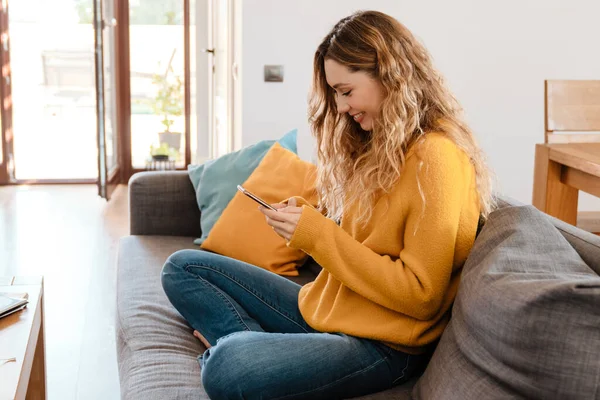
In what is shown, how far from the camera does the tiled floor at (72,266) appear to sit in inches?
105

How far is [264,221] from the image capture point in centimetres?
261

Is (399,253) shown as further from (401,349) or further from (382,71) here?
(382,71)

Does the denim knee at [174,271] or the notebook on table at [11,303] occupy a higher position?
the denim knee at [174,271]

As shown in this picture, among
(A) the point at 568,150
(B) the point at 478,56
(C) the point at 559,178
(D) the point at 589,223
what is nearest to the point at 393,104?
(A) the point at 568,150

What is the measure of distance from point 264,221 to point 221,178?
33 centimetres

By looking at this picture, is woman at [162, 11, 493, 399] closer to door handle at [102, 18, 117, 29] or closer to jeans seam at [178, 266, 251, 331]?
jeans seam at [178, 266, 251, 331]

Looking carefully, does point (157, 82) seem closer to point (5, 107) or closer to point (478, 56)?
point (5, 107)

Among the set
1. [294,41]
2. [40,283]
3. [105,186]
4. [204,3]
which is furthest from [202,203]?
[204,3]

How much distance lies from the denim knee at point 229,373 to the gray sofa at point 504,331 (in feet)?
0.38

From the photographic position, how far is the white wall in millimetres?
3602

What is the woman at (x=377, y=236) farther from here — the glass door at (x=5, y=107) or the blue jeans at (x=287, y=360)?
the glass door at (x=5, y=107)

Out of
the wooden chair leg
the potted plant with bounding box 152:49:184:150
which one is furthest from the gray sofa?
the potted plant with bounding box 152:49:184:150

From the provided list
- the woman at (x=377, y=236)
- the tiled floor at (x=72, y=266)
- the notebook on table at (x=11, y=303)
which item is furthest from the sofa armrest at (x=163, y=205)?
the woman at (x=377, y=236)

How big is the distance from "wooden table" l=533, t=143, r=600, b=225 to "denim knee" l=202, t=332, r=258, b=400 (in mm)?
1675
